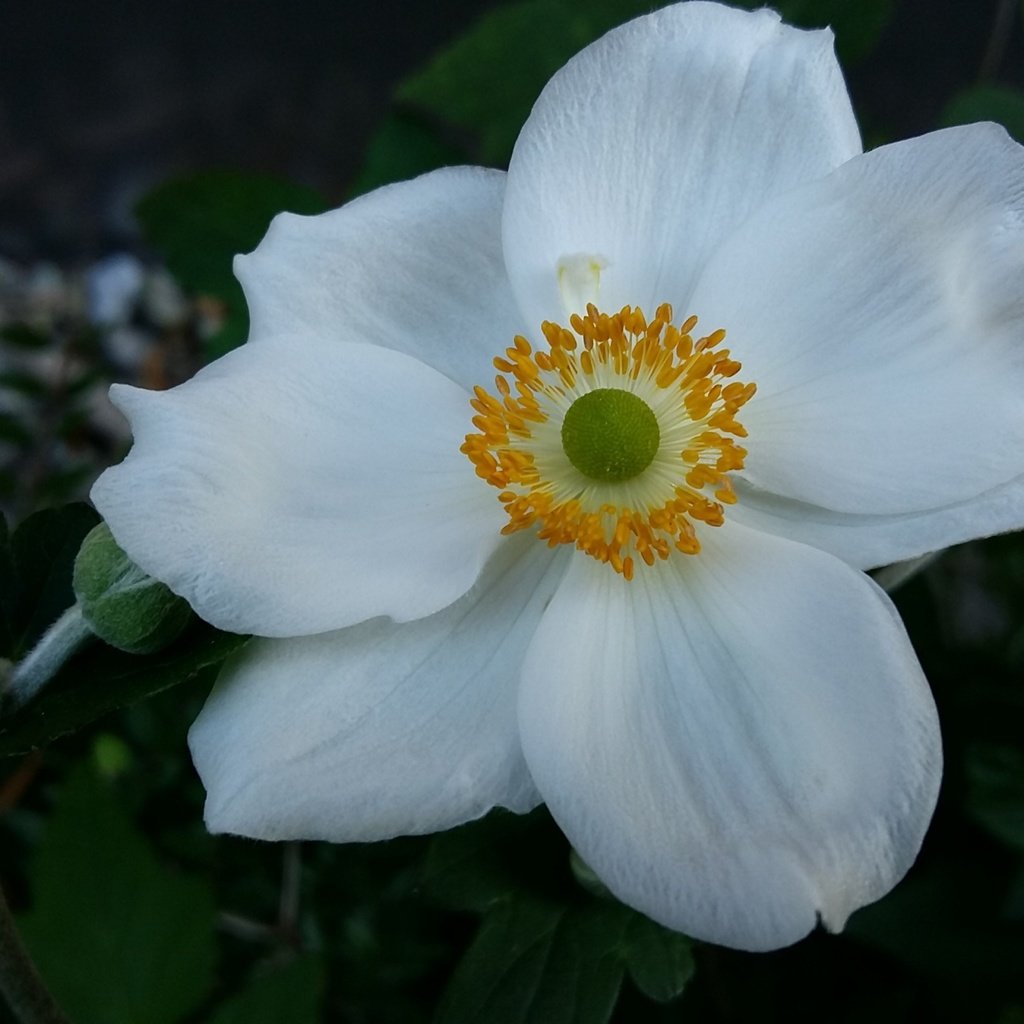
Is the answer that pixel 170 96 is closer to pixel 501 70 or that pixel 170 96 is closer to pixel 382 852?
pixel 501 70

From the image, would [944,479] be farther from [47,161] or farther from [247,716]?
[47,161]

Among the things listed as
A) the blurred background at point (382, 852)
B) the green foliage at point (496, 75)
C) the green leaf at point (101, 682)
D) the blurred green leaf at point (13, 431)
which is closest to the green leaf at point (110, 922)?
the blurred background at point (382, 852)

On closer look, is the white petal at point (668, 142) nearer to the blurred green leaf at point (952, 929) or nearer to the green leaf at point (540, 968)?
the green leaf at point (540, 968)

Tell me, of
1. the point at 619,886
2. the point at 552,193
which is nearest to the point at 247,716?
the point at 619,886

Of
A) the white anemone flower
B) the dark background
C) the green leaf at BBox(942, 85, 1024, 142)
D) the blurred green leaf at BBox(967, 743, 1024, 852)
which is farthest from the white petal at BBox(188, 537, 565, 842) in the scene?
the dark background

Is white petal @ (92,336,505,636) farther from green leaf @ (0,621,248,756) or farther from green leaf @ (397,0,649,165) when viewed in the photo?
green leaf @ (397,0,649,165)

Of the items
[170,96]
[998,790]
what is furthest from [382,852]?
[170,96]
